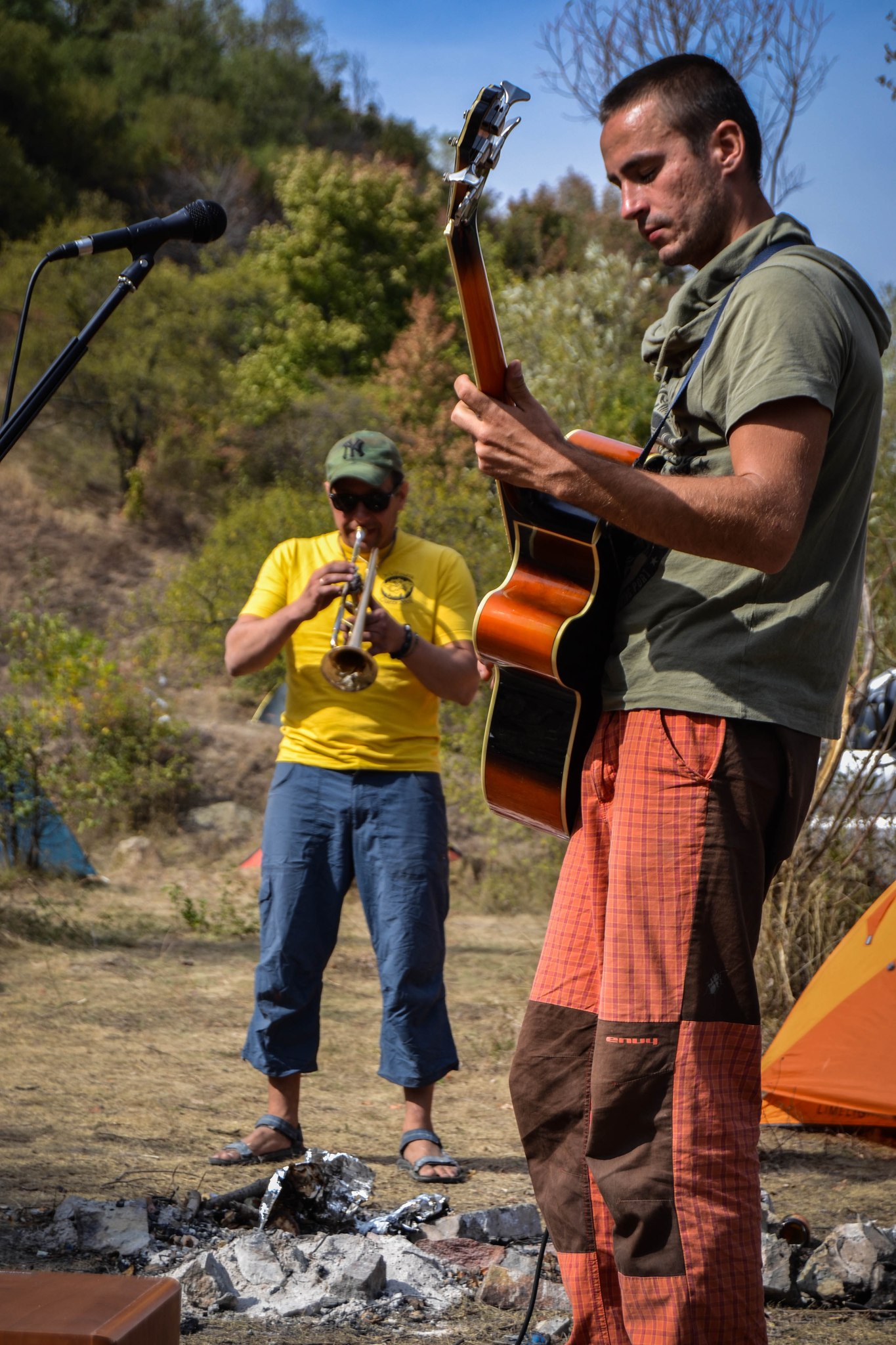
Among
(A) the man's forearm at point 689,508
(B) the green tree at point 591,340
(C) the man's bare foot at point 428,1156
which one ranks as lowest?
(C) the man's bare foot at point 428,1156

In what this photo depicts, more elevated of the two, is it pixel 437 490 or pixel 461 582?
pixel 437 490

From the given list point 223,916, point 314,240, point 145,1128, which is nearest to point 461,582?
point 145,1128

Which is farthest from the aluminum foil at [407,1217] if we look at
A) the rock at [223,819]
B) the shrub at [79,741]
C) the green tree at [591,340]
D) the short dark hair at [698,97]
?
the rock at [223,819]

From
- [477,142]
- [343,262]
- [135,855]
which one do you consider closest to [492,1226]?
[477,142]

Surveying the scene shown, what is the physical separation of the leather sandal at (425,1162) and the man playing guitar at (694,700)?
1.63 meters

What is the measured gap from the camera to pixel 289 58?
3478cm

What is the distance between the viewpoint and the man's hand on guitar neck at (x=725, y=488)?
5.30ft

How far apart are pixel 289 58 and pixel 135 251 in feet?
119

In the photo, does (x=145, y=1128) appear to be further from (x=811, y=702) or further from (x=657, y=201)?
(x=657, y=201)

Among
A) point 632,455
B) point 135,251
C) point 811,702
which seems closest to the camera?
point 811,702

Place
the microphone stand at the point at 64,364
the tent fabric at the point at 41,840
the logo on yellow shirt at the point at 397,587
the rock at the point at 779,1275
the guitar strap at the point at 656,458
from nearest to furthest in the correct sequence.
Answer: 1. the guitar strap at the point at 656,458
2. the microphone stand at the point at 64,364
3. the rock at the point at 779,1275
4. the logo on yellow shirt at the point at 397,587
5. the tent fabric at the point at 41,840

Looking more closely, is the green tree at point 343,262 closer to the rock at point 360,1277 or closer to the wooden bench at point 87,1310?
the rock at point 360,1277

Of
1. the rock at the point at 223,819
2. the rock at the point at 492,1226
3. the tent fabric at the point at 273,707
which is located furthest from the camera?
the tent fabric at the point at 273,707

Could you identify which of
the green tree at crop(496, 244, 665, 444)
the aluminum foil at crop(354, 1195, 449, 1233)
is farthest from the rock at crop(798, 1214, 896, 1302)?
the green tree at crop(496, 244, 665, 444)
